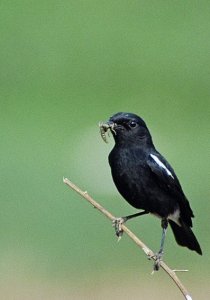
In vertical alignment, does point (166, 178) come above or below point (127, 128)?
below

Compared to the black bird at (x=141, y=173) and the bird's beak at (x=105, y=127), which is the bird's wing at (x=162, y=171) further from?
the bird's beak at (x=105, y=127)

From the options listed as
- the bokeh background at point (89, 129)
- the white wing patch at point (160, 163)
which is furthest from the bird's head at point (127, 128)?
the bokeh background at point (89, 129)

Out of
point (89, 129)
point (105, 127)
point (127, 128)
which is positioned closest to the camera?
point (105, 127)

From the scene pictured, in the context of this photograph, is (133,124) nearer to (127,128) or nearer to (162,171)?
(127,128)

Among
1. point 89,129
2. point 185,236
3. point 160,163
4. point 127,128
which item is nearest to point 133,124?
point 127,128

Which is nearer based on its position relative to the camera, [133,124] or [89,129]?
[133,124]

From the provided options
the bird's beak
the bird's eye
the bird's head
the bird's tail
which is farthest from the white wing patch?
the bird's tail

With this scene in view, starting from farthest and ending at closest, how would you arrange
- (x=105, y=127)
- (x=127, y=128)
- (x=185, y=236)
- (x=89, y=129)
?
(x=89, y=129), (x=185, y=236), (x=127, y=128), (x=105, y=127)
